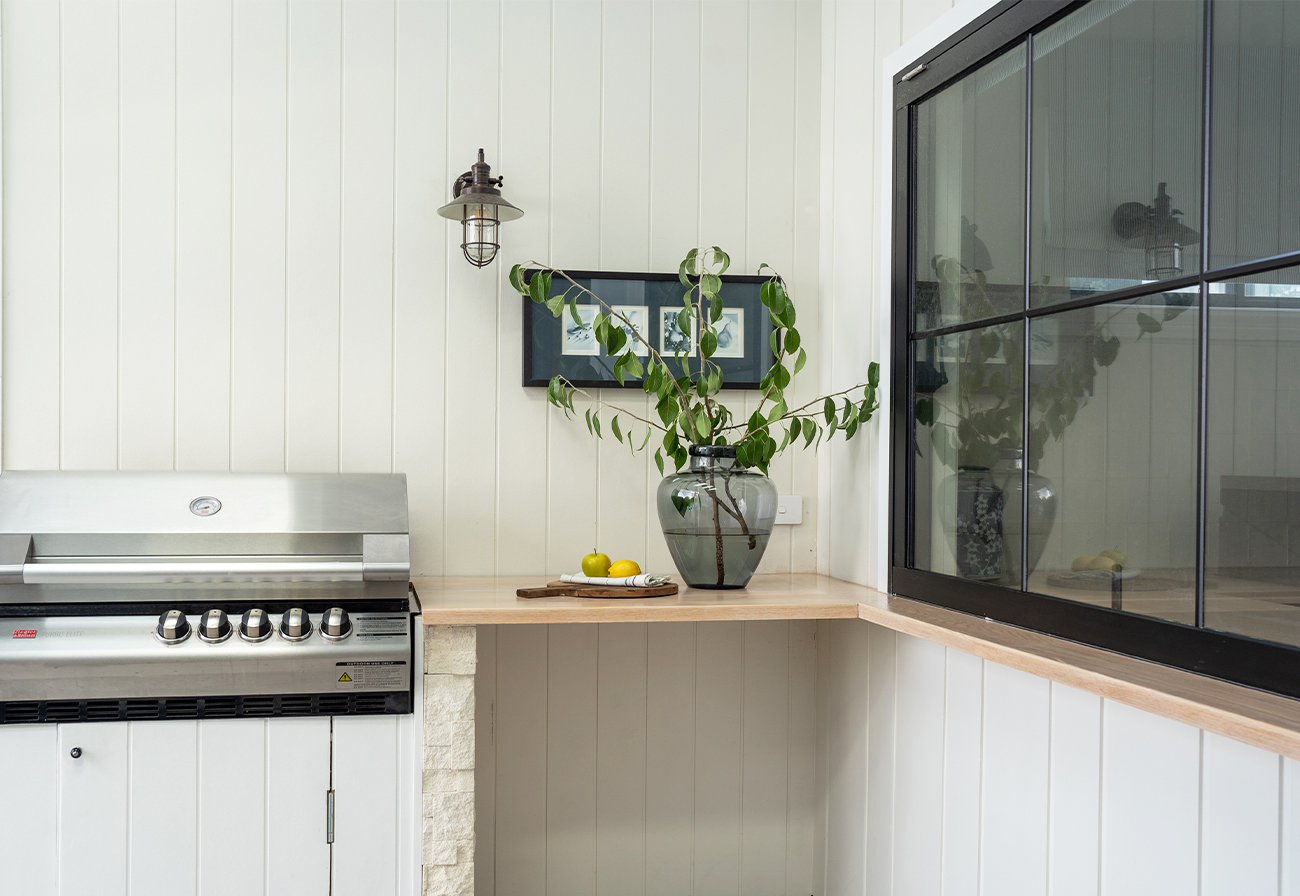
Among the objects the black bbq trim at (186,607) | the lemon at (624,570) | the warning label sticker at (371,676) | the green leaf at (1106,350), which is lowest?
the warning label sticker at (371,676)

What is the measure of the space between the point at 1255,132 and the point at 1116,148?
0.84 ft

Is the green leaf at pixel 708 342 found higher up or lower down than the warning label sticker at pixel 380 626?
higher up

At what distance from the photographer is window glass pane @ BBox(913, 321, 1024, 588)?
169 cm

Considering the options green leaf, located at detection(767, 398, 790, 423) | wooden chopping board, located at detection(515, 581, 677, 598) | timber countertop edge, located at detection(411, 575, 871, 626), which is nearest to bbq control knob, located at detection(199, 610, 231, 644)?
timber countertop edge, located at detection(411, 575, 871, 626)

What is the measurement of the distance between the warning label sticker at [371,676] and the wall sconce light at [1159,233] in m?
1.51

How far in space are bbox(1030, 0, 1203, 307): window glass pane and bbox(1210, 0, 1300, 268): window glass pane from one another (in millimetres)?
37

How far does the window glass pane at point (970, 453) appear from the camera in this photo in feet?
5.55

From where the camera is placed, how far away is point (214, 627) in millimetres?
1792

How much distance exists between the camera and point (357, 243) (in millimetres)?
2395

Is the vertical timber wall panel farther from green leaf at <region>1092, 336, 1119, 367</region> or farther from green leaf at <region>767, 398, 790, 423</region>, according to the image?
green leaf at <region>1092, 336, 1119, 367</region>

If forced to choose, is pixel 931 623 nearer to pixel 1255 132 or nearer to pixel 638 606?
pixel 638 606

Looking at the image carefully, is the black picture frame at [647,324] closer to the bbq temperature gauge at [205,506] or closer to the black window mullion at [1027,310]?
the bbq temperature gauge at [205,506]

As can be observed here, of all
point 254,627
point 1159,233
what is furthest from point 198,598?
point 1159,233

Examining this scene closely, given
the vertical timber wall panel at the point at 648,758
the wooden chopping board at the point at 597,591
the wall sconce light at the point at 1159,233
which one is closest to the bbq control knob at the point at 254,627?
the wooden chopping board at the point at 597,591
